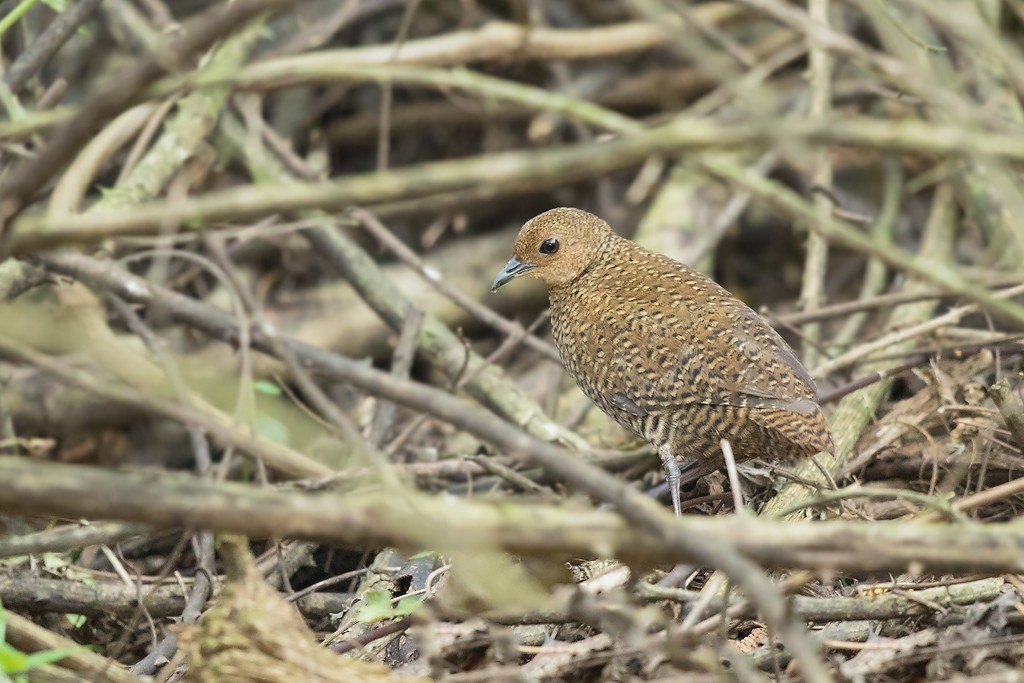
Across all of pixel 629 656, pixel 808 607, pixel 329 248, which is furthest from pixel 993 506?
pixel 329 248

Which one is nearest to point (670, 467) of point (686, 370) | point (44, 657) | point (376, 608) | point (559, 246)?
A: point (686, 370)

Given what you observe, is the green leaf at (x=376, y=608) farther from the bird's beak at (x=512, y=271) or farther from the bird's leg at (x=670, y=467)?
the bird's beak at (x=512, y=271)

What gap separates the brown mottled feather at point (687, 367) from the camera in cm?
359

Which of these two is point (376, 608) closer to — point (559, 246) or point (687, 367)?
point (687, 367)

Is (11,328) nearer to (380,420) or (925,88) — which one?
(380,420)

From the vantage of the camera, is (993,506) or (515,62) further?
(515,62)

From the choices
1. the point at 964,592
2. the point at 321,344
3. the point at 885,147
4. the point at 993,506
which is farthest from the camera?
the point at 321,344

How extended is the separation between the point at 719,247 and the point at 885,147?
4.43 m

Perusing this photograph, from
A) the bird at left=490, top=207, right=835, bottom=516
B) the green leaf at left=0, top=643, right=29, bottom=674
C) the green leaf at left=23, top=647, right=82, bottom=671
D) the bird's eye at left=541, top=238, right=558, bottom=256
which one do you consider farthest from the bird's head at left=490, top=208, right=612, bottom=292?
the green leaf at left=0, top=643, right=29, bottom=674

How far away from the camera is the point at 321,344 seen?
216 inches

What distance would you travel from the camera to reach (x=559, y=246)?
4.36 metres

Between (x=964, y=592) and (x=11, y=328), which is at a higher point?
(x=11, y=328)

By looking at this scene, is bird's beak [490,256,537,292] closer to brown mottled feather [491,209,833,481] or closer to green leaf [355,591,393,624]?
brown mottled feather [491,209,833,481]

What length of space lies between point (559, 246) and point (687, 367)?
872 millimetres
